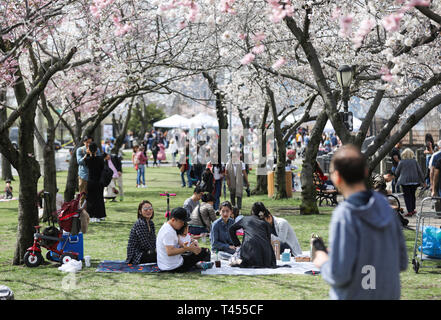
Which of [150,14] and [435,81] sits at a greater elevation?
[150,14]

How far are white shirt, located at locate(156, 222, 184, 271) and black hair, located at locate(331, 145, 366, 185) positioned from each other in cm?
563

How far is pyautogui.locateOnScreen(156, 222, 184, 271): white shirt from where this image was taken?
944 cm

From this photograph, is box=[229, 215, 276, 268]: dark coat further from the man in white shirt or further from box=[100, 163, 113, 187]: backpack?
box=[100, 163, 113, 187]: backpack

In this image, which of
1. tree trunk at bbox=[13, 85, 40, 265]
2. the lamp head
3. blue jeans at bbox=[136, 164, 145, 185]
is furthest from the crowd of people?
blue jeans at bbox=[136, 164, 145, 185]

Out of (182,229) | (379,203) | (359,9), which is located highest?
(359,9)

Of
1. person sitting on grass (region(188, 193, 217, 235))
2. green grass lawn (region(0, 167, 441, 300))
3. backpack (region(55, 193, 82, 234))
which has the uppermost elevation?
backpack (region(55, 193, 82, 234))

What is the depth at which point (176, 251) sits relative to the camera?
9445mm

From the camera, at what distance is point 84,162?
51.3 ft
